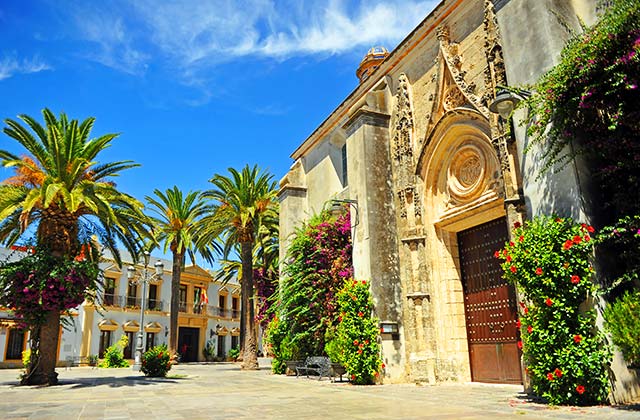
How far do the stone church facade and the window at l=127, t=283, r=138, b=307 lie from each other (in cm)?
2870

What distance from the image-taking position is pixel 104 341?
34.3 m

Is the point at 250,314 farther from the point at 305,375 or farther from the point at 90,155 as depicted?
the point at 90,155

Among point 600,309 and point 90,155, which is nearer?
point 600,309

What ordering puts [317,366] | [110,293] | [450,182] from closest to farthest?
[450,182]
[317,366]
[110,293]

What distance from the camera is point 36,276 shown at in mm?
13094

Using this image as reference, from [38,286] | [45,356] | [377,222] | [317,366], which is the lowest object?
[317,366]

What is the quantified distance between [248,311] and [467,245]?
45.0 ft

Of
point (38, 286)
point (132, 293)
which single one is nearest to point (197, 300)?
point (132, 293)

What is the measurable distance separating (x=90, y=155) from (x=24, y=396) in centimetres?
695

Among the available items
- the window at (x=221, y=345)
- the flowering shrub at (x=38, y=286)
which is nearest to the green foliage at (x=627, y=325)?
the flowering shrub at (x=38, y=286)

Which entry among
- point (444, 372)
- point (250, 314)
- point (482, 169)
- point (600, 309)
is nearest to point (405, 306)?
point (444, 372)

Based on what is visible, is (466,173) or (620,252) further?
(466,173)

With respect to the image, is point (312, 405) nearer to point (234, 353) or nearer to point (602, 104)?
point (602, 104)

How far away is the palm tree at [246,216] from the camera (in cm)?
2266
